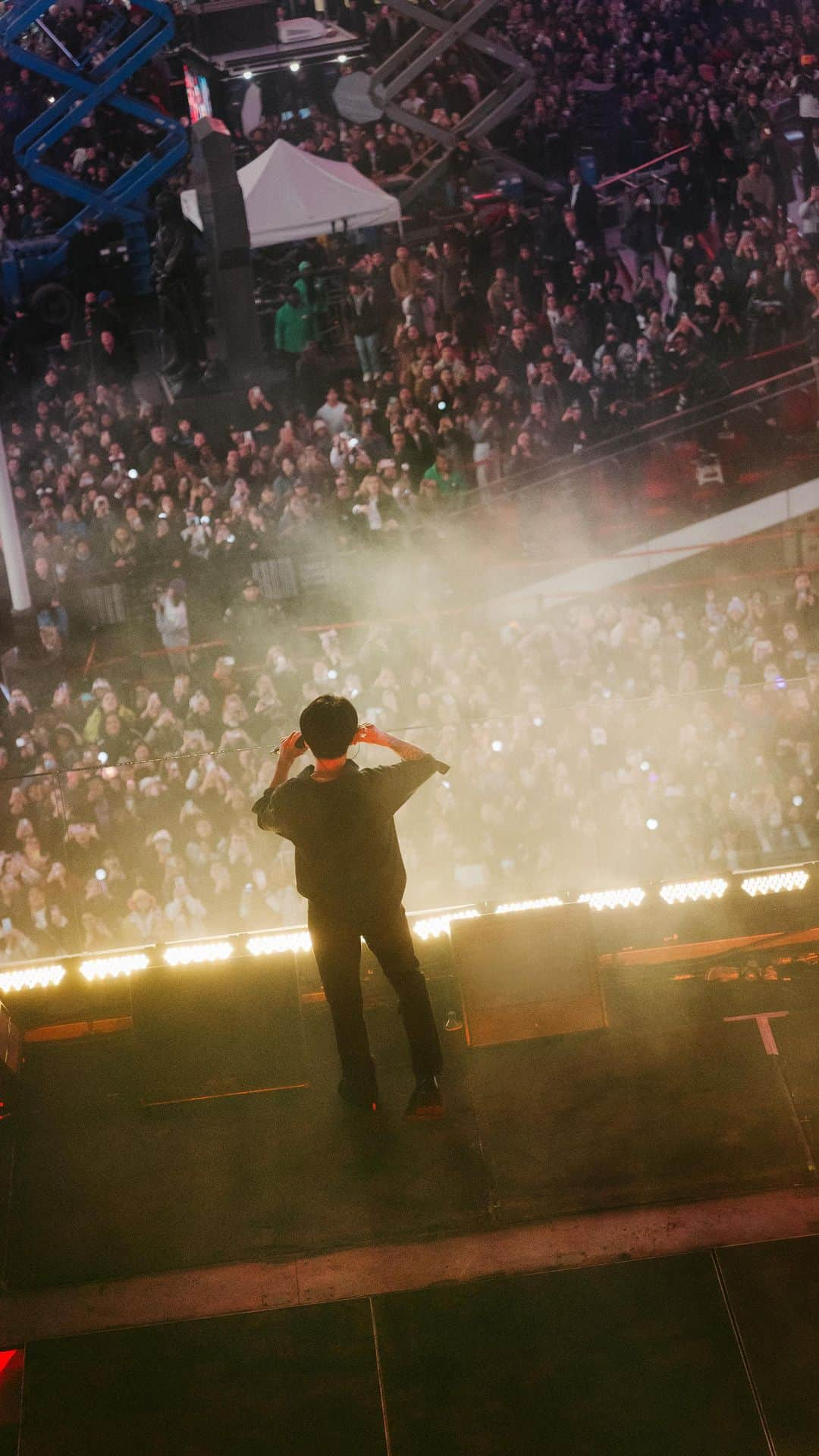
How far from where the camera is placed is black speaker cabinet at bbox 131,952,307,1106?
8.83 ft

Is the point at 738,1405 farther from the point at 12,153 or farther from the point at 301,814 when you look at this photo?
the point at 12,153

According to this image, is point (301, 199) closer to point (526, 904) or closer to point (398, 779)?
point (526, 904)

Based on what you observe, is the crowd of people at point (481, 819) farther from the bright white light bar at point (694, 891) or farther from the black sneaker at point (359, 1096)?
the black sneaker at point (359, 1096)

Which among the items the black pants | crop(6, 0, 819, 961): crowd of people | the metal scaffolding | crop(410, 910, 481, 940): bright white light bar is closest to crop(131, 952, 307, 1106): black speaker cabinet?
the black pants

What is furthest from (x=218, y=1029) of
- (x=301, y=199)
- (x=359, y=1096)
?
(x=301, y=199)

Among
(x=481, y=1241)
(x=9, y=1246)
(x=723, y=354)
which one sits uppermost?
(x=723, y=354)

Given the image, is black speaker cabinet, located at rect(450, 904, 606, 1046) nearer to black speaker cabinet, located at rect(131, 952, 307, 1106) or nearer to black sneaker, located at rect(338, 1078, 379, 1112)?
black sneaker, located at rect(338, 1078, 379, 1112)

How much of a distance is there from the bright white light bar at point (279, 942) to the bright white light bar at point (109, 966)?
0.31 meters

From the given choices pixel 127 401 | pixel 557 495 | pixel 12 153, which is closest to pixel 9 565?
pixel 127 401

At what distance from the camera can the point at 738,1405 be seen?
2.12 m

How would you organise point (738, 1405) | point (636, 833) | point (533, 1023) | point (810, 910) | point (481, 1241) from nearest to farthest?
point (738, 1405), point (481, 1241), point (533, 1023), point (810, 910), point (636, 833)

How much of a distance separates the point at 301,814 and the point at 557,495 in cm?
447

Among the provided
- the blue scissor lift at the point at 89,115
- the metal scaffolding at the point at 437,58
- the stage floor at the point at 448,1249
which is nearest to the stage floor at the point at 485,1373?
the stage floor at the point at 448,1249

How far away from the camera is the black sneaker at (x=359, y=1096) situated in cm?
252
